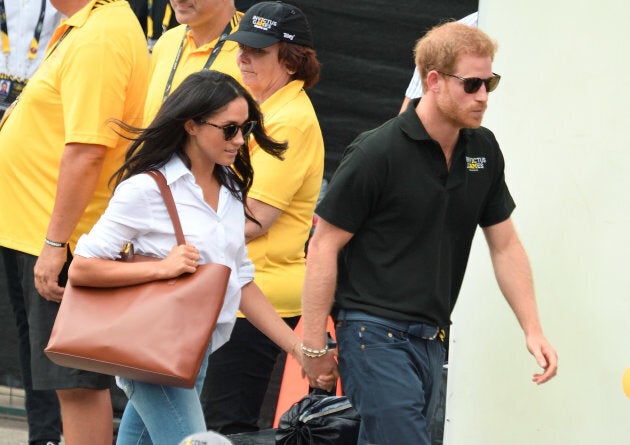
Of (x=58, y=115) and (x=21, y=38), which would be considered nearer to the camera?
(x=58, y=115)

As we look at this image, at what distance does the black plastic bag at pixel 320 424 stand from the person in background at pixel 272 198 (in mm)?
422

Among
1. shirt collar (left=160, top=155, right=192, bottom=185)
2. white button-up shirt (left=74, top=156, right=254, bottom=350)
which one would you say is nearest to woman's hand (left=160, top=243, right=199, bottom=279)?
white button-up shirt (left=74, top=156, right=254, bottom=350)

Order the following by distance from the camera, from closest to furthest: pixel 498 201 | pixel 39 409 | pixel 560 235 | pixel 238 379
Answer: pixel 498 201
pixel 560 235
pixel 238 379
pixel 39 409

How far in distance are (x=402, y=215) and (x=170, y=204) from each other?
2.35 feet

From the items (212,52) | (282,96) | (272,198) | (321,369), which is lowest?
(321,369)

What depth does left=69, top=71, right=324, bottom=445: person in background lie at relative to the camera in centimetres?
316

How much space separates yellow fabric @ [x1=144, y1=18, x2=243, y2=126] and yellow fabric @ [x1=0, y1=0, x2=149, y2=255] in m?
0.20

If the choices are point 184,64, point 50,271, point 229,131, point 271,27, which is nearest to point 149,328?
point 229,131

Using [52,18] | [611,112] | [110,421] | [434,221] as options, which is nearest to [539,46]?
[611,112]

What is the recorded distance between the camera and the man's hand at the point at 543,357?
3.50 meters

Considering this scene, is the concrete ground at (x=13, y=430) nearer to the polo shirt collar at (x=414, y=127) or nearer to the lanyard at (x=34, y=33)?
the lanyard at (x=34, y=33)

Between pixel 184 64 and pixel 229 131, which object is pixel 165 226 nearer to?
pixel 229 131

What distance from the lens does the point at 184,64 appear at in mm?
4500

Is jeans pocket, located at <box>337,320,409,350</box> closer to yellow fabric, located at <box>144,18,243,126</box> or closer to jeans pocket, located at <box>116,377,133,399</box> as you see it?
jeans pocket, located at <box>116,377,133,399</box>
